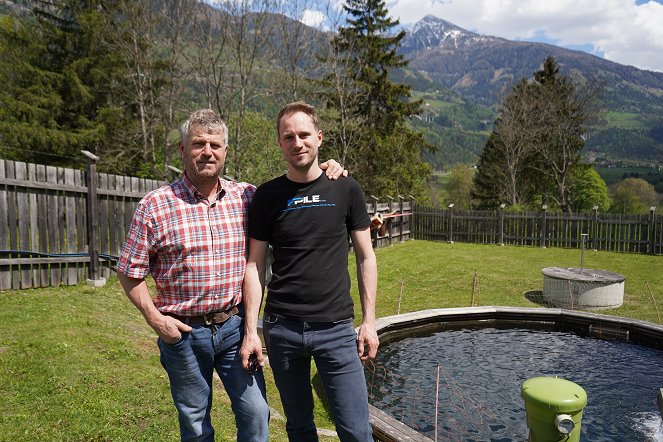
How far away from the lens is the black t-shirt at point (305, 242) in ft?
7.83

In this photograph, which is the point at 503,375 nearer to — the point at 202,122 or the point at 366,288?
the point at 366,288

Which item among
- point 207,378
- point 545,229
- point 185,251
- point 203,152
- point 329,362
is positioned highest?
point 203,152

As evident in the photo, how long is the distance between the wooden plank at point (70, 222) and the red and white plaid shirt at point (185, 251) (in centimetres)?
611

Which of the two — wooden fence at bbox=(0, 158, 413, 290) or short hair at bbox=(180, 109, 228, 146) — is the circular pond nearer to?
short hair at bbox=(180, 109, 228, 146)

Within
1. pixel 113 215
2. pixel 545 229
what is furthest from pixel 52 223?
pixel 545 229

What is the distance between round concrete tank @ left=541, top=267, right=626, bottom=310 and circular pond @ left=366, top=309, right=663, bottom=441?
5.43 feet

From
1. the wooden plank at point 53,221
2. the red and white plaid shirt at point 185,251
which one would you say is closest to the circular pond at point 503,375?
the red and white plaid shirt at point 185,251

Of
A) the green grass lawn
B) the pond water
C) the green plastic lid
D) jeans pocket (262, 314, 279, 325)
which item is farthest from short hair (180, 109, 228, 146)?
the pond water

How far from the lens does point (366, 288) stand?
2541 mm

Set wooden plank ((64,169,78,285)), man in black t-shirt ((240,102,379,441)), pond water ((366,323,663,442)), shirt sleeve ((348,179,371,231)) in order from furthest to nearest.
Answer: wooden plank ((64,169,78,285))
pond water ((366,323,663,442))
shirt sleeve ((348,179,371,231))
man in black t-shirt ((240,102,379,441))

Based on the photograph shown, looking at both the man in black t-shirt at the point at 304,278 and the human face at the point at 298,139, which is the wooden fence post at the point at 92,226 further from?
the human face at the point at 298,139

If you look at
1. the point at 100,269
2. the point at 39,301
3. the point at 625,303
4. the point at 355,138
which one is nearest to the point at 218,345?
the point at 39,301

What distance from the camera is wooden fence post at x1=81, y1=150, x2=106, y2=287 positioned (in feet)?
25.7

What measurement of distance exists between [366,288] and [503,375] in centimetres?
442
